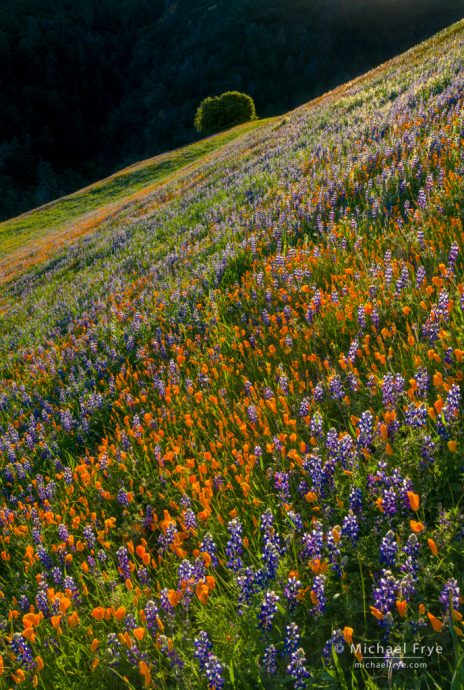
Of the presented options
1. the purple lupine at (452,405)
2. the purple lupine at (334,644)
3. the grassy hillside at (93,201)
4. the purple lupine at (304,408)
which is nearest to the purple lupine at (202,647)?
the purple lupine at (334,644)

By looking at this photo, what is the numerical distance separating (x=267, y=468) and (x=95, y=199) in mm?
52737

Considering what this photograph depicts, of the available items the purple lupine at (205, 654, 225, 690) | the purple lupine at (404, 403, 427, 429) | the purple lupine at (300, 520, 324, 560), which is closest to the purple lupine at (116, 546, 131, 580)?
A: the purple lupine at (205, 654, 225, 690)

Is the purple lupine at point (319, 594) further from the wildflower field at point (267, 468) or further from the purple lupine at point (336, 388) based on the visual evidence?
the purple lupine at point (336, 388)

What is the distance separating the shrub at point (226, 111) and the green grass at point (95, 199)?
24.8 meters

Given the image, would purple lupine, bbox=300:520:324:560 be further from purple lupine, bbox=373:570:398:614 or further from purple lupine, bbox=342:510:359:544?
purple lupine, bbox=373:570:398:614

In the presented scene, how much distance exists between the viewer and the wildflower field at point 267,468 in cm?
258

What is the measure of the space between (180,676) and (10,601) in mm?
2113

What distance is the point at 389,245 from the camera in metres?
6.16

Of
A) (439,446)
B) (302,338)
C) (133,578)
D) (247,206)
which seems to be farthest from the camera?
(247,206)

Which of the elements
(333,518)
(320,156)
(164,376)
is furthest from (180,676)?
(320,156)

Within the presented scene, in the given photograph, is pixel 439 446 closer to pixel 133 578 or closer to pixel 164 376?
pixel 133 578

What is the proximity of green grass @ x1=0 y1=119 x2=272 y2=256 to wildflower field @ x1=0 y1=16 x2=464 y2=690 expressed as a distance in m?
38.3

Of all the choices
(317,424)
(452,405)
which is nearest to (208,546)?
(317,424)

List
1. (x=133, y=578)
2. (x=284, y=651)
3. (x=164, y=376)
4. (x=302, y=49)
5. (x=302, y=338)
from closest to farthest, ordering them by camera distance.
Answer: (x=284, y=651)
(x=133, y=578)
(x=302, y=338)
(x=164, y=376)
(x=302, y=49)
